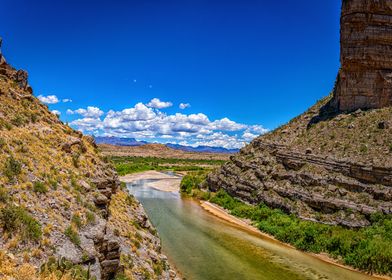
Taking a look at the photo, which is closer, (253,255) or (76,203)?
(76,203)

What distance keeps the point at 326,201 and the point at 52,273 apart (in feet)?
93.4

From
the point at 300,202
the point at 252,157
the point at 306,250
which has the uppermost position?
the point at 252,157

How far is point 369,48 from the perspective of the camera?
41594 millimetres

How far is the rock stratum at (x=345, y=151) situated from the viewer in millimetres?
32594

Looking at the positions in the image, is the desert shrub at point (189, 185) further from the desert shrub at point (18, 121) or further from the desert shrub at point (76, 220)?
the desert shrub at point (76, 220)

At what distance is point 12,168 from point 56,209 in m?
2.07

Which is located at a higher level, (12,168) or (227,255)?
(12,168)

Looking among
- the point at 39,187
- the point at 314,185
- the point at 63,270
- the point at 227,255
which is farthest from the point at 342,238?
the point at 63,270

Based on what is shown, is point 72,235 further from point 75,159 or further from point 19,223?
point 75,159

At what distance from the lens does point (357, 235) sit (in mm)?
27906

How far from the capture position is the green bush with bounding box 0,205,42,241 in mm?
10453

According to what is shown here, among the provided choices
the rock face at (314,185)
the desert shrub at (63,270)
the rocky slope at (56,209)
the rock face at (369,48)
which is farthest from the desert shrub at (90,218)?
the rock face at (369,48)

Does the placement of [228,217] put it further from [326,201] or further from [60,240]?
[60,240]

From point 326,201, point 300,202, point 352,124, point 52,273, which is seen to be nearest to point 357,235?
point 326,201
